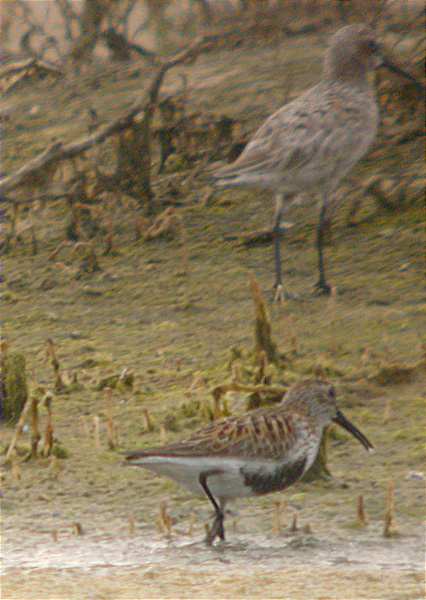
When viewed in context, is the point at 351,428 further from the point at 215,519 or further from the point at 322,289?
the point at 322,289

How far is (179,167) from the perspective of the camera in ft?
26.0

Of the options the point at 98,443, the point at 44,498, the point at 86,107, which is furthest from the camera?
the point at 86,107

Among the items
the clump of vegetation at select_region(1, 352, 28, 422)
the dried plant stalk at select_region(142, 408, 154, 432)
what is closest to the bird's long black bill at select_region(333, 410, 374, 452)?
the dried plant stalk at select_region(142, 408, 154, 432)

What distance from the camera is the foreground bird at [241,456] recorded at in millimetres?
4449

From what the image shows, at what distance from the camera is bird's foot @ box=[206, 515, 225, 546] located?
4566mm

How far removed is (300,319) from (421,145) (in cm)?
164

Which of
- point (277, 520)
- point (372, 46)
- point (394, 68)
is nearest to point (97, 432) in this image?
point (277, 520)


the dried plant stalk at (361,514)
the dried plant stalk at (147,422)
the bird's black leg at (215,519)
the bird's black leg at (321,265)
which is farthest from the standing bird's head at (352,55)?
the bird's black leg at (215,519)

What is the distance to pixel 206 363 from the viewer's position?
6312 mm

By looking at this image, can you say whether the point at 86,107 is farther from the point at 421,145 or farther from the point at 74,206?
the point at 421,145

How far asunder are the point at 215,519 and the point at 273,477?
199 millimetres

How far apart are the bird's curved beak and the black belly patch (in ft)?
8.56

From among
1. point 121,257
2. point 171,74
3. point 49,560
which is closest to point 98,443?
point 49,560

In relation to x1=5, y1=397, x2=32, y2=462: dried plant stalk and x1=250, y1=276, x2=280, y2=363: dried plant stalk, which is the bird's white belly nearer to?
x1=5, y1=397, x2=32, y2=462: dried plant stalk
